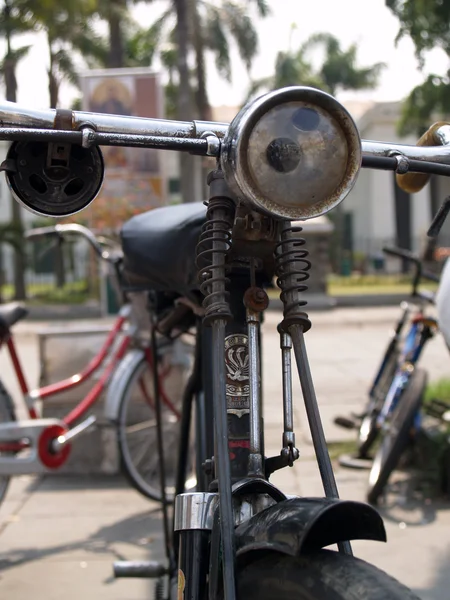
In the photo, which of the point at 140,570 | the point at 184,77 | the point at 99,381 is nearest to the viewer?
the point at 140,570

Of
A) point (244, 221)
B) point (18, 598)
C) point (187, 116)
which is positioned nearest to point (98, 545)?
point (18, 598)

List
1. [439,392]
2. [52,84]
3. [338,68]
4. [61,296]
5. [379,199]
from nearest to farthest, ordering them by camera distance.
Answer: [439,392] < [61,296] < [52,84] < [379,199] < [338,68]

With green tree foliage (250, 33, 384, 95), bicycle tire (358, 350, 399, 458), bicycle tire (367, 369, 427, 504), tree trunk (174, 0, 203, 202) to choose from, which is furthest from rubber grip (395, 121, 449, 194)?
green tree foliage (250, 33, 384, 95)

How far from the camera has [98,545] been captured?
409cm

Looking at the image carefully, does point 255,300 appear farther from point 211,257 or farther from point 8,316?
point 8,316

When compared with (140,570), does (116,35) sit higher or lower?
higher

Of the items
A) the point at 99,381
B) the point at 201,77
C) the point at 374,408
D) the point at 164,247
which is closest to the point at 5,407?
the point at 99,381

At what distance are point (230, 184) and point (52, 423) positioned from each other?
2866 millimetres

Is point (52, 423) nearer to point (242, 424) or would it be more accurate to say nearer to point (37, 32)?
point (242, 424)

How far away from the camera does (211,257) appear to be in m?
1.95

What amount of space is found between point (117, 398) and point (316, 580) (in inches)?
121

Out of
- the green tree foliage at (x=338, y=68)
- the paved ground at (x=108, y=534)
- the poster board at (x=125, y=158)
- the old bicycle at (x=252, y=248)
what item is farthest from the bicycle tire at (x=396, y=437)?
the green tree foliage at (x=338, y=68)

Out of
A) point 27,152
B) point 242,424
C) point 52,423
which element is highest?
point 27,152

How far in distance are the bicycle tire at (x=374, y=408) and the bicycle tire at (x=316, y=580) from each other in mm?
3409
